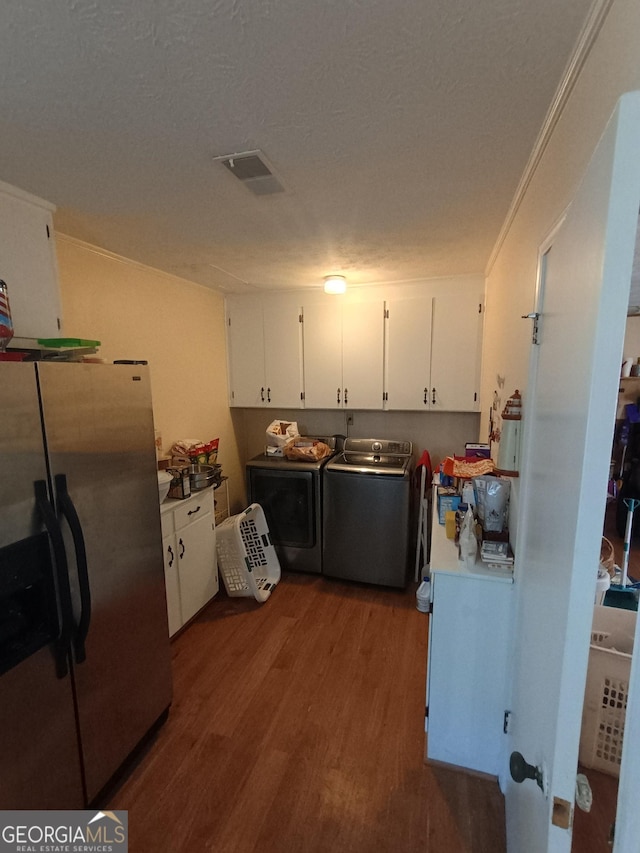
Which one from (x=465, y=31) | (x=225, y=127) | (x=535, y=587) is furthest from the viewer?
(x=225, y=127)

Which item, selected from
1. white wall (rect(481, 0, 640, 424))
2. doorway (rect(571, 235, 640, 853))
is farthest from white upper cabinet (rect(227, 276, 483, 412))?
doorway (rect(571, 235, 640, 853))

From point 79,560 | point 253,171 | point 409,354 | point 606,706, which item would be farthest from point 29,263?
point 606,706

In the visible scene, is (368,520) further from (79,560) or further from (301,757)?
(79,560)

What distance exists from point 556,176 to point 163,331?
2443 mm

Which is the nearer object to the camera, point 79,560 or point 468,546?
point 79,560

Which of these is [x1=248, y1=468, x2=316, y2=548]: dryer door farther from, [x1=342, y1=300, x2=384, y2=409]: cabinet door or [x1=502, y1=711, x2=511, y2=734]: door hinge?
[x1=502, y1=711, x2=511, y2=734]: door hinge

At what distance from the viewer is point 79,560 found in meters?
1.23

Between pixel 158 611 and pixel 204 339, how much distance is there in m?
2.15

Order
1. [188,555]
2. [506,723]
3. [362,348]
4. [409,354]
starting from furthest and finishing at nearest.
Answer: [362,348] → [409,354] → [188,555] → [506,723]

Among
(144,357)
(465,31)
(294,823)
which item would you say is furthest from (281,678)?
(465,31)

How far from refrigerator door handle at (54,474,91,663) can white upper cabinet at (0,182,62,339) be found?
79 cm

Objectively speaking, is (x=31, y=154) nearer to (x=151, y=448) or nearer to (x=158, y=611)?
(x=151, y=448)

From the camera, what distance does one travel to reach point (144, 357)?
2520 mm

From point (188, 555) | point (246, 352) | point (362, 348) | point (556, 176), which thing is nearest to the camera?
point (556, 176)
